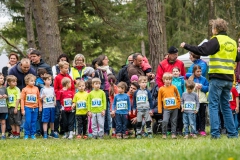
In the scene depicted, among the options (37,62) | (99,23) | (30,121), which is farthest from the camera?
(99,23)

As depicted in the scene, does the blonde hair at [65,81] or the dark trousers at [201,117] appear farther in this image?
the blonde hair at [65,81]

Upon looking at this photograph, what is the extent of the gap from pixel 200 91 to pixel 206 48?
3.19 meters

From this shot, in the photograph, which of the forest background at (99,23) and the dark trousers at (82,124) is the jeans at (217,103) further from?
the forest background at (99,23)

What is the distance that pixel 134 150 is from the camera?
7566mm

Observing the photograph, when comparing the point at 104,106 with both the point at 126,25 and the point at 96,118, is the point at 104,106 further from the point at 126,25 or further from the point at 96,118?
the point at 126,25

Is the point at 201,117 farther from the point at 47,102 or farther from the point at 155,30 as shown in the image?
the point at 47,102

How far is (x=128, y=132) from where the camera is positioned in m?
12.1

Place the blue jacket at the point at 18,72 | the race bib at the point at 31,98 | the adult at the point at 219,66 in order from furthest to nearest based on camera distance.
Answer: the blue jacket at the point at 18,72 < the race bib at the point at 31,98 < the adult at the point at 219,66

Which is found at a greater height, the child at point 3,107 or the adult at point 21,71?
the adult at point 21,71

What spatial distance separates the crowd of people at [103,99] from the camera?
11.3 m

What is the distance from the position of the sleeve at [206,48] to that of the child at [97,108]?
3623 millimetres

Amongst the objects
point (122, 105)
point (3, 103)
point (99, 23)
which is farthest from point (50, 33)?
point (99, 23)

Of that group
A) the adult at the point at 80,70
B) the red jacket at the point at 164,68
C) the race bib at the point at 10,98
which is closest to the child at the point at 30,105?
the race bib at the point at 10,98

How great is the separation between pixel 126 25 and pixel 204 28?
9.80m
